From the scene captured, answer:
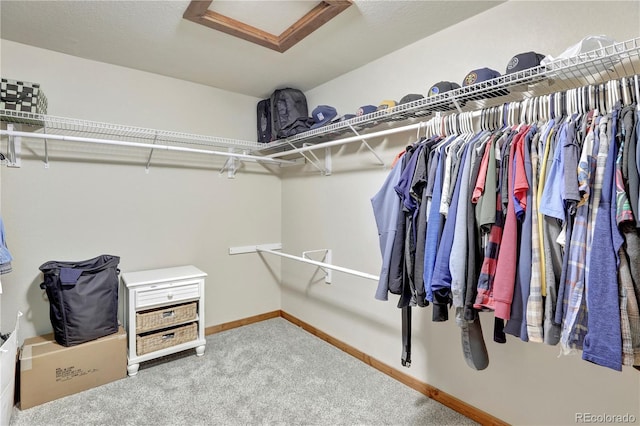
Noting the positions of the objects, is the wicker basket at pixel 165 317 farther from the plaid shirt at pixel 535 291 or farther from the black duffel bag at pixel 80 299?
the plaid shirt at pixel 535 291

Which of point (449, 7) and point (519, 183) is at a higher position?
point (449, 7)

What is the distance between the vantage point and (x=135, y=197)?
2512mm

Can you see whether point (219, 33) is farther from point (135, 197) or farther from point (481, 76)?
point (481, 76)

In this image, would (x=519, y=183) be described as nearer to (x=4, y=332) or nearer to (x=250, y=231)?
(x=250, y=231)

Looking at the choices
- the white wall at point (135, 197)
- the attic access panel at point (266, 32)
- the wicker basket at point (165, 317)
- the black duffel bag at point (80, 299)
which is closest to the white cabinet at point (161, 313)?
the wicker basket at point (165, 317)

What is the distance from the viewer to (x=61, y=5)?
5.54ft

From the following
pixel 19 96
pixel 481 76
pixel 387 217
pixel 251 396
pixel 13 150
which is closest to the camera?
pixel 481 76

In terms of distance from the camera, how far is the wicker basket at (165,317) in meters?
2.18

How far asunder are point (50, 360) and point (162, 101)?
6.35 feet

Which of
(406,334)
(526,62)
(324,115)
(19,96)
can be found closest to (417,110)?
(526,62)

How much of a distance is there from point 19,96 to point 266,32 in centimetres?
147

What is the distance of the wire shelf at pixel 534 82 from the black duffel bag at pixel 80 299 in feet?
6.26

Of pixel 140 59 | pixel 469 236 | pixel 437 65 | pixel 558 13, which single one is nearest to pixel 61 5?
pixel 140 59

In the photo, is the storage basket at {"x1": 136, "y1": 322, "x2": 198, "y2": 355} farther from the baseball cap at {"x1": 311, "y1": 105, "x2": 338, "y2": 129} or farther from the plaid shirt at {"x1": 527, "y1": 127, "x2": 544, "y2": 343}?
the plaid shirt at {"x1": 527, "y1": 127, "x2": 544, "y2": 343}
